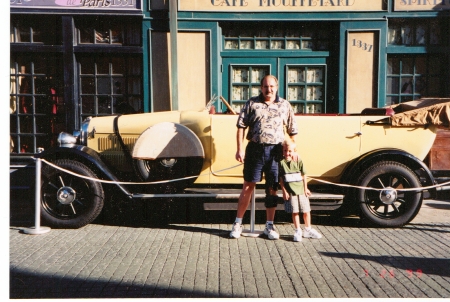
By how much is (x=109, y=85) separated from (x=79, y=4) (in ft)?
5.29

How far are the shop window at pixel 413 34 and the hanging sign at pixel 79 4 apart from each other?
502 centimetres

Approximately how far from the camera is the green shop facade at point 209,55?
9.37 metres

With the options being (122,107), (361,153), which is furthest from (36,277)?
(122,107)

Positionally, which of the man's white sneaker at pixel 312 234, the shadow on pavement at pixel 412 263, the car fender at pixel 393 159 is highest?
the car fender at pixel 393 159

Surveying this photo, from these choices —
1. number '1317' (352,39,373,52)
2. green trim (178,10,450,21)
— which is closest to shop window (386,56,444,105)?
number '1317' (352,39,373,52)

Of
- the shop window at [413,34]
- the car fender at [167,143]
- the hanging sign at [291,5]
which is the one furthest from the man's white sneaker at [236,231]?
the shop window at [413,34]

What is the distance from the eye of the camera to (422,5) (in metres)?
9.37

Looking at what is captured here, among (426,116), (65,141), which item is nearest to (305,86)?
(426,116)

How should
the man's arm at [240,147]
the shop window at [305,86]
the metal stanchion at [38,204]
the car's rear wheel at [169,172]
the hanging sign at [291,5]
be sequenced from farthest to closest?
1. the shop window at [305,86]
2. the hanging sign at [291,5]
3. the car's rear wheel at [169,172]
4. the metal stanchion at [38,204]
5. the man's arm at [240,147]

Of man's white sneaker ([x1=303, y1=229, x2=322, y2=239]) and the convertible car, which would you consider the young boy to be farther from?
the convertible car

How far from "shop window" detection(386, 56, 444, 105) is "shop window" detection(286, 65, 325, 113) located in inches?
52.8

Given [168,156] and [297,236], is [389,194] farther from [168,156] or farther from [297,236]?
[168,156]

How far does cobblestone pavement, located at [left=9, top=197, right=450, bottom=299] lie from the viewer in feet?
13.4

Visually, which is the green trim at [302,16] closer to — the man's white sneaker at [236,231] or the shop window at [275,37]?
the shop window at [275,37]
